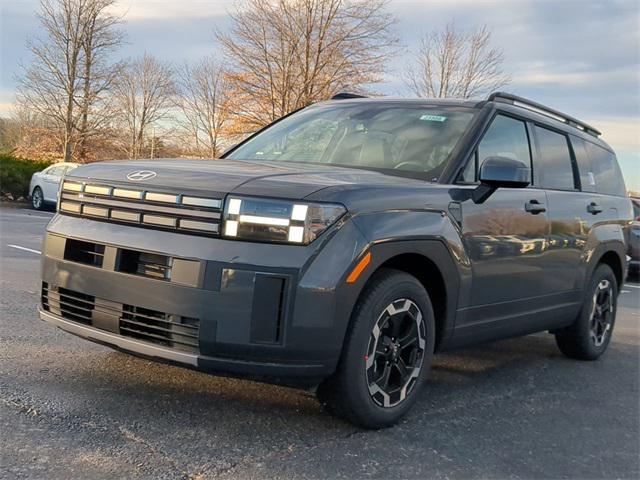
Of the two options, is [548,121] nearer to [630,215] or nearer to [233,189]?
[630,215]

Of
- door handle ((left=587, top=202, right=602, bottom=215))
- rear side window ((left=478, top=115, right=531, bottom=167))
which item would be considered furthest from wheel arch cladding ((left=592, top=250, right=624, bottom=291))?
rear side window ((left=478, top=115, right=531, bottom=167))

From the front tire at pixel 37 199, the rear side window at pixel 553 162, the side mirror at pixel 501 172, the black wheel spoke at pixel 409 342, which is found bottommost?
the front tire at pixel 37 199

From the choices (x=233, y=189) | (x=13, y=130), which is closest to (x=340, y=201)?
(x=233, y=189)

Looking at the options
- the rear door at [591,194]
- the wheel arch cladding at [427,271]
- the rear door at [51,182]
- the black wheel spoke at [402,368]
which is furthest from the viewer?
the rear door at [51,182]

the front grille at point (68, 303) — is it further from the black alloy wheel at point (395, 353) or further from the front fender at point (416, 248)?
the black alloy wheel at point (395, 353)

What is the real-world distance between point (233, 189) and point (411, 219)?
3.07 ft

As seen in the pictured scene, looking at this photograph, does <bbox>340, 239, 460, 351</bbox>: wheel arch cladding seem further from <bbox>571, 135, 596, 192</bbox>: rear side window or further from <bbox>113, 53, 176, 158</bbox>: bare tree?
<bbox>113, 53, 176, 158</bbox>: bare tree

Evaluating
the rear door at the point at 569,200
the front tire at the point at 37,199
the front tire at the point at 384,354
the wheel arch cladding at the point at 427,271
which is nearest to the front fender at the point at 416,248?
the wheel arch cladding at the point at 427,271

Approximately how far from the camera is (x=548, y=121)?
5297 millimetres

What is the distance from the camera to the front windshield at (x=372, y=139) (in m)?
4.20

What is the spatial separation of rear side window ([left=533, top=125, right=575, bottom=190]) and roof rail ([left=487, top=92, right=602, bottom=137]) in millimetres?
196

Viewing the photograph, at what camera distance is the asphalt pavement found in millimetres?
2898

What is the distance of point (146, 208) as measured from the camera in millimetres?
3262

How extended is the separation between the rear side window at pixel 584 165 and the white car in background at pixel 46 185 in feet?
60.3
